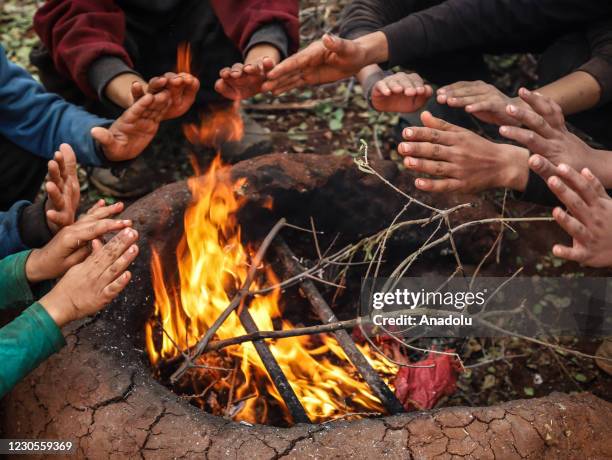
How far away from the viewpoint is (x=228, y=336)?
2529 mm

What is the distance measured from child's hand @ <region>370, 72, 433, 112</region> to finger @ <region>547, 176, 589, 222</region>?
99cm

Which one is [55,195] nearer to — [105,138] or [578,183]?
[105,138]

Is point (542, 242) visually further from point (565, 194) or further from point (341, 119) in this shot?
point (341, 119)

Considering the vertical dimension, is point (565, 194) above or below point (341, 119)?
above

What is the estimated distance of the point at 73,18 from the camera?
3127 millimetres

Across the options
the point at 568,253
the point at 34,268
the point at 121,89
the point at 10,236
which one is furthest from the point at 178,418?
the point at 121,89

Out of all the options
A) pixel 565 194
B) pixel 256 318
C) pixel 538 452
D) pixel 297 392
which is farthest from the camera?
pixel 256 318

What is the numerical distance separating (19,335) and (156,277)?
638 mm

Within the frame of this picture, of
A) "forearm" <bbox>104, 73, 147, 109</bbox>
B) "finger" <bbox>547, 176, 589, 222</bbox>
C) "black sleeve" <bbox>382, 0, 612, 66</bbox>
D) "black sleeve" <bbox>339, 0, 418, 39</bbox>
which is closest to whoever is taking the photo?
"finger" <bbox>547, 176, 589, 222</bbox>

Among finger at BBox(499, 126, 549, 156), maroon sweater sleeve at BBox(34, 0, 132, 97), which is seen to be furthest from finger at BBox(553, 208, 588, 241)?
maroon sweater sleeve at BBox(34, 0, 132, 97)

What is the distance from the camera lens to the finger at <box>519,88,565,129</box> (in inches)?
90.6

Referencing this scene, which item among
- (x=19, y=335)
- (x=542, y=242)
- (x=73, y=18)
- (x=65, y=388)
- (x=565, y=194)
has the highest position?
(x=73, y=18)

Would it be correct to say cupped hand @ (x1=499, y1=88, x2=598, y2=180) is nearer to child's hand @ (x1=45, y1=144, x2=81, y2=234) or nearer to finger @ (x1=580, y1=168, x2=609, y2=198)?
finger @ (x1=580, y1=168, x2=609, y2=198)

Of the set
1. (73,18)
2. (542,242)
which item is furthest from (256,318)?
(73,18)
